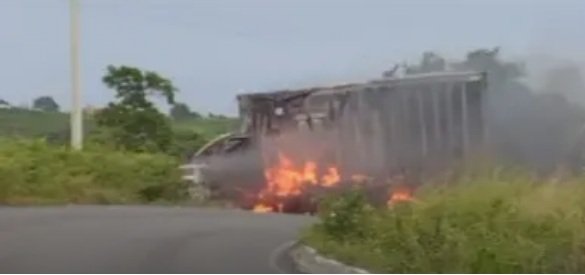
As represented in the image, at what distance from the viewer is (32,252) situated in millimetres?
16750

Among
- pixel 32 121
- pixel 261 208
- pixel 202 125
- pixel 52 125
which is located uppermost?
pixel 32 121

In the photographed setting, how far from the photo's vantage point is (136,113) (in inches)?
1566

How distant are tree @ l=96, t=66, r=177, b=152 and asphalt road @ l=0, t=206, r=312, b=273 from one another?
1292cm

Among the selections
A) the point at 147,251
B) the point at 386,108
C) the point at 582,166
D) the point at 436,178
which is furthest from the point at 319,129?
the point at 147,251

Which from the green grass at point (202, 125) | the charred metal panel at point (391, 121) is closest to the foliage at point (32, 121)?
the green grass at point (202, 125)

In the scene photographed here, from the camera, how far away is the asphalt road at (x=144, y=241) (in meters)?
15.2

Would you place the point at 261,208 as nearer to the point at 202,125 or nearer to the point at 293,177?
the point at 293,177

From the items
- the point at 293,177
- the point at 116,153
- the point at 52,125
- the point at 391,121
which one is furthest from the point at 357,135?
the point at 52,125

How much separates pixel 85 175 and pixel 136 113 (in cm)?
664

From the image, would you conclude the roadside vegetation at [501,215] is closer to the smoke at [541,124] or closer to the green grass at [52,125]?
the smoke at [541,124]

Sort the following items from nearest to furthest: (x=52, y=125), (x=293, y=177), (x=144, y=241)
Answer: (x=144, y=241) < (x=293, y=177) < (x=52, y=125)

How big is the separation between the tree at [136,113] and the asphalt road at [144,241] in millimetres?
12921

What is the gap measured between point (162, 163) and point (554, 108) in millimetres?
14073

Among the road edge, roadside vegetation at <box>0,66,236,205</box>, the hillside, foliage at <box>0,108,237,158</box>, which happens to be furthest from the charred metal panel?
the hillside
